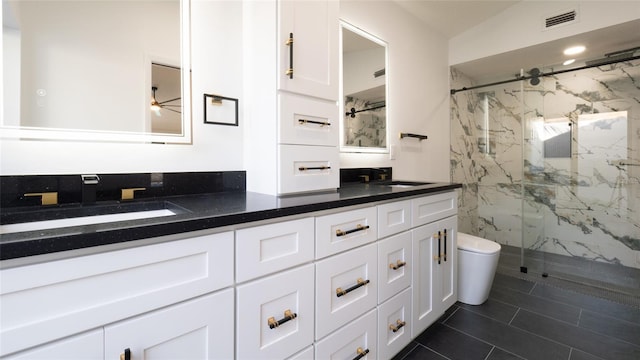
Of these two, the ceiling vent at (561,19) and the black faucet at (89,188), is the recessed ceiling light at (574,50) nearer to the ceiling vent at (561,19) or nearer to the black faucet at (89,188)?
the ceiling vent at (561,19)

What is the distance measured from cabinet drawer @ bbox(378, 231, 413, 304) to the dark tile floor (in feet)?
1.48

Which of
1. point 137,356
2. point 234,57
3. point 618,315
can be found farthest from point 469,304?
point 234,57

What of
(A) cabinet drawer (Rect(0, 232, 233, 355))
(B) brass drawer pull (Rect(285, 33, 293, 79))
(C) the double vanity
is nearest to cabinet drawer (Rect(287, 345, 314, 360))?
(C) the double vanity

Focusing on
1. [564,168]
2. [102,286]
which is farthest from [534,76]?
[102,286]

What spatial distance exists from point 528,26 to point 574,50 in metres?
0.55

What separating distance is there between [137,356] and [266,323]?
1.24 ft

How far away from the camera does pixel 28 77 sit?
41.9 inches

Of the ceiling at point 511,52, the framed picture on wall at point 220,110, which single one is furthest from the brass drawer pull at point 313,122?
the ceiling at point 511,52

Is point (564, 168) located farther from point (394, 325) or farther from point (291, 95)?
point (291, 95)

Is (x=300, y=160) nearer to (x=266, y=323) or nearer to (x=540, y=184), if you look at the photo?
(x=266, y=323)

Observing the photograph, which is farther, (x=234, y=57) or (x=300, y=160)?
(x=234, y=57)

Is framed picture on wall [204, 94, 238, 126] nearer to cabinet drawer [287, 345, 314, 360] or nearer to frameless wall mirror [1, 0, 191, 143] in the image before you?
frameless wall mirror [1, 0, 191, 143]

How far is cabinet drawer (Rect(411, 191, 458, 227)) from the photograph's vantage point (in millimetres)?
1629

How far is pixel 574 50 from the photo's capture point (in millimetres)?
2758
